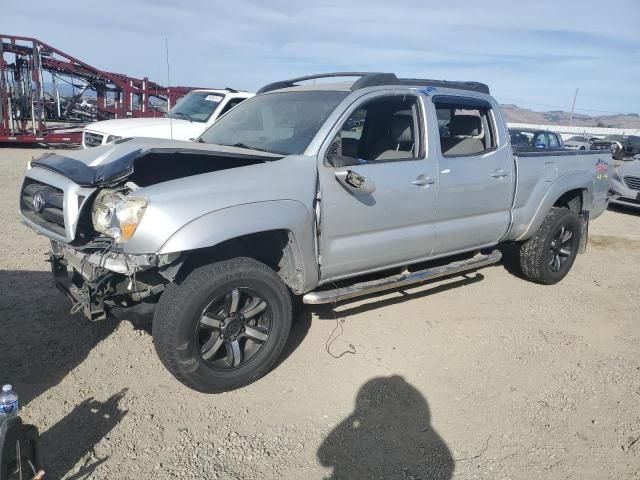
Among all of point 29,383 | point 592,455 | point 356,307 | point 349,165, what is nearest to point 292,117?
point 349,165

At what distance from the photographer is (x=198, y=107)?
10133 millimetres

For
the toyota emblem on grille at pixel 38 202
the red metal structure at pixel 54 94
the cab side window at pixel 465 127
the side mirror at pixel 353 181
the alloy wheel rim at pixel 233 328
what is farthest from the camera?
the red metal structure at pixel 54 94

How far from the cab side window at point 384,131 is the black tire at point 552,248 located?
2051 mm

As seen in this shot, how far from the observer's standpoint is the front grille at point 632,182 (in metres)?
10.9

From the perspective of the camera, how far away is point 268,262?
12.1ft

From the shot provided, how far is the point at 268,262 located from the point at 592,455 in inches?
92.9

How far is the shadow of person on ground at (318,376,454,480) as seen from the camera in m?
2.71

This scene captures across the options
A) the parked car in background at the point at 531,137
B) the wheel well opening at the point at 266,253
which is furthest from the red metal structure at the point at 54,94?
the wheel well opening at the point at 266,253

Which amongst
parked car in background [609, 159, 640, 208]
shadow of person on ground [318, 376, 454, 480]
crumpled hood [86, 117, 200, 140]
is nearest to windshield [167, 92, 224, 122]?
crumpled hood [86, 117, 200, 140]

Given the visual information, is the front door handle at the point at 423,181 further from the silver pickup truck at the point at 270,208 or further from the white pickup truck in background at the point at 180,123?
the white pickup truck in background at the point at 180,123

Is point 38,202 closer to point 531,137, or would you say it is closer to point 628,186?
point 628,186

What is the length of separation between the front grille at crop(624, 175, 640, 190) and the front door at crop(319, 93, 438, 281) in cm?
891

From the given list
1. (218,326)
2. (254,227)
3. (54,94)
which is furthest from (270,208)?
(54,94)

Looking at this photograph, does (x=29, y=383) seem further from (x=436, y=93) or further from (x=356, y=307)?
(x=436, y=93)
